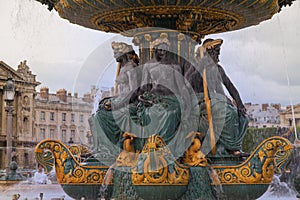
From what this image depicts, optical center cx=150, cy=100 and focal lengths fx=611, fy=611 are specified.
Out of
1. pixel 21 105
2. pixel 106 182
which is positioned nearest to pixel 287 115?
pixel 106 182

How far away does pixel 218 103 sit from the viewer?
26.6 feet

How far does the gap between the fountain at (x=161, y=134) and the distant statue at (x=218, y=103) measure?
3 centimetres

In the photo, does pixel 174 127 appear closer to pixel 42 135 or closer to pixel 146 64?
pixel 146 64

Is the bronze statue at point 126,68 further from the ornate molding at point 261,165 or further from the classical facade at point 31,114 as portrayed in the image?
the classical facade at point 31,114

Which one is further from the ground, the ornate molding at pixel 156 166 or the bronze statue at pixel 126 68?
the bronze statue at pixel 126 68

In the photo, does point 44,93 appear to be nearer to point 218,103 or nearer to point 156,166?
point 218,103

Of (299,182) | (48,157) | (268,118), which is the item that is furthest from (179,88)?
(268,118)

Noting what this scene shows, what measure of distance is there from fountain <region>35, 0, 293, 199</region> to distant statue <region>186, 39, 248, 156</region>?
0.03m

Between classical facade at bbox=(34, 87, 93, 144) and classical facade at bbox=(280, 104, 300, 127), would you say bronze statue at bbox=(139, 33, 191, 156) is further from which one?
classical facade at bbox=(34, 87, 93, 144)

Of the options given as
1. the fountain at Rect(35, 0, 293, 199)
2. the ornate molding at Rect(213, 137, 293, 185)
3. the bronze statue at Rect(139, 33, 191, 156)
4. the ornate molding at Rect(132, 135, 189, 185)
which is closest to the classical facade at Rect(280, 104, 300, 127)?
the fountain at Rect(35, 0, 293, 199)

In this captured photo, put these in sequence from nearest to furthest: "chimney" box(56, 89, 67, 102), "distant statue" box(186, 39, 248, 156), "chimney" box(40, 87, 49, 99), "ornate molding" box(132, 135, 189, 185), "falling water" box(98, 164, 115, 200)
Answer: "ornate molding" box(132, 135, 189, 185) → "falling water" box(98, 164, 115, 200) → "distant statue" box(186, 39, 248, 156) → "chimney" box(56, 89, 67, 102) → "chimney" box(40, 87, 49, 99)

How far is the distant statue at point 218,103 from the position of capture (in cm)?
A: 809

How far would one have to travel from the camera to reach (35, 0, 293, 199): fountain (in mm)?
7496

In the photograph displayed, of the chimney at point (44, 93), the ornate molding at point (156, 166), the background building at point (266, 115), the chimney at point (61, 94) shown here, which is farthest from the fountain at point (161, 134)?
the chimney at point (44, 93)
